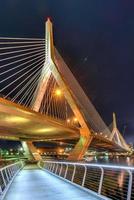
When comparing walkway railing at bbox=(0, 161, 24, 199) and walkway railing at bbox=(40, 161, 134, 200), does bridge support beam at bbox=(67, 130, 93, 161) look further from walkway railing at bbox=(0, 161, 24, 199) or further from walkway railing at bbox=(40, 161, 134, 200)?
walkway railing at bbox=(0, 161, 24, 199)

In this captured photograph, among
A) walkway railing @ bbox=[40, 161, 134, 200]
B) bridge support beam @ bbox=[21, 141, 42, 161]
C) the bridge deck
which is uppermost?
bridge support beam @ bbox=[21, 141, 42, 161]

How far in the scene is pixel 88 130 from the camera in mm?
37500

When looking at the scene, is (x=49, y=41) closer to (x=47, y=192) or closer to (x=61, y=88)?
(x=61, y=88)

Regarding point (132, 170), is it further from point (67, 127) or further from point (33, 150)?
point (33, 150)

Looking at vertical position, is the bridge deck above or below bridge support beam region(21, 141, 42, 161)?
below

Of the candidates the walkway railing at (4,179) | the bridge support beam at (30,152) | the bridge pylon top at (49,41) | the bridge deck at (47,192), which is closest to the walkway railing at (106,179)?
the bridge deck at (47,192)

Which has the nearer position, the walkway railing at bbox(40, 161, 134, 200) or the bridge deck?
the walkway railing at bbox(40, 161, 134, 200)

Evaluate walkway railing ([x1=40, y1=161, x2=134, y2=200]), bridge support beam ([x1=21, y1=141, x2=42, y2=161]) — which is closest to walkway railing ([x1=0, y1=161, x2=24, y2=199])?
walkway railing ([x1=40, y1=161, x2=134, y2=200])

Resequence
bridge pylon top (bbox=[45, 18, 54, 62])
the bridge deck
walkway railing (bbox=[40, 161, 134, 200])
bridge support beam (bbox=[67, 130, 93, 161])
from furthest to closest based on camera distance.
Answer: bridge support beam (bbox=[67, 130, 93, 161]), bridge pylon top (bbox=[45, 18, 54, 62]), the bridge deck, walkway railing (bbox=[40, 161, 134, 200])

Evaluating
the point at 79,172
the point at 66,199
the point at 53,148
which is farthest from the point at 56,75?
the point at 53,148

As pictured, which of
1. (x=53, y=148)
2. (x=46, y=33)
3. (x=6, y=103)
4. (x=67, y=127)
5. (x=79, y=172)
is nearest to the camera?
(x=79, y=172)

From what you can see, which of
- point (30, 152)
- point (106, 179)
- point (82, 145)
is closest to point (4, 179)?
point (106, 179)

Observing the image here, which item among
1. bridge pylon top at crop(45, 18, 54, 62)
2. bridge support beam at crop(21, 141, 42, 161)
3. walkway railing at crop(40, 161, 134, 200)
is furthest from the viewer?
bridge support beam at crop(21, 141, 42, 161)

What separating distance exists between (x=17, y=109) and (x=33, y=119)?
4.86 m
